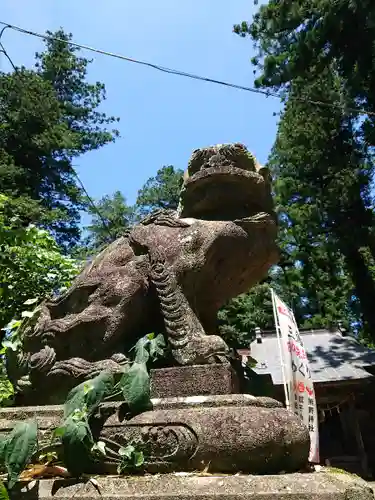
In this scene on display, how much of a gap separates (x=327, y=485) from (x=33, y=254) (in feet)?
20.8

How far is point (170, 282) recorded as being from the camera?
9.23ft

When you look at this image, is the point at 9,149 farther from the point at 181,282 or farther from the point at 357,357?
the point at 181,282

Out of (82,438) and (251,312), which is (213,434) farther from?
(251,312)

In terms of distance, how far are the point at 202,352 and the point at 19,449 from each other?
98 centimetres

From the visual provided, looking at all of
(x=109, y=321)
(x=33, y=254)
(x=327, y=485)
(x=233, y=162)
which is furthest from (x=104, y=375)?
(x=33, y=254)

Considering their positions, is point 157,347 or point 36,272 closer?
point 157,347

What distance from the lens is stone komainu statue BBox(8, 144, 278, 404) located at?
276 cm

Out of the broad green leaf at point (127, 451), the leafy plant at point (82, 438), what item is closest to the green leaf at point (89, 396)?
the leafy plant at point (82, 438)

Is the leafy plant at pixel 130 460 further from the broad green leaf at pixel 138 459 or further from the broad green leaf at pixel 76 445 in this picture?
the broad green leaf at pixel 76 445

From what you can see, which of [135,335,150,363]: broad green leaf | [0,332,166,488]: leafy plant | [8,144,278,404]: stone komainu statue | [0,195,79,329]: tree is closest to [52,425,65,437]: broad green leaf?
[0,332,166,488]: leafy plant

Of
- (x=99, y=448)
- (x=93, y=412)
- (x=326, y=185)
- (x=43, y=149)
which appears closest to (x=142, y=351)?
(x=93, y=412)

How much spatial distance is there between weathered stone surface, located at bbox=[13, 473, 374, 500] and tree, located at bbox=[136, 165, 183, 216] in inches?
778

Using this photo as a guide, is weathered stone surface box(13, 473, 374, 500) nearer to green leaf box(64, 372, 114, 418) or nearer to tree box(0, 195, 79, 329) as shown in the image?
green leaf box(64, 372, 114, 418)

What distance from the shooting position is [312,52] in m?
12.2
